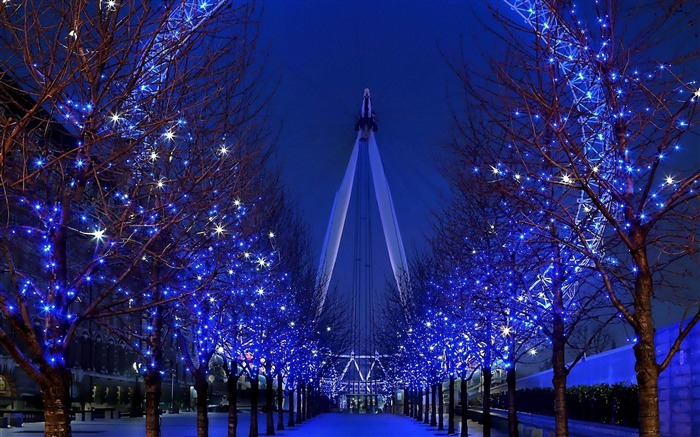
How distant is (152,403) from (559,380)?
376 inches

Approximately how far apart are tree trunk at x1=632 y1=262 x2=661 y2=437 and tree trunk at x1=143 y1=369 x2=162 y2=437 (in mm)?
11407

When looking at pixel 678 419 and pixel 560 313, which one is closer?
pixel 560 313

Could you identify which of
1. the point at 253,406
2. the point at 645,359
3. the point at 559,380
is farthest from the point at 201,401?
the point at 645,359

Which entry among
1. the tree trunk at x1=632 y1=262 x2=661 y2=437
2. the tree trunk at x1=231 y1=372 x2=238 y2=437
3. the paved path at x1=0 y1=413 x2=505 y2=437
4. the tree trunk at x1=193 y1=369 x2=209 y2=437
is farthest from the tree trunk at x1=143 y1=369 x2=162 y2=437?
the paved path at x1=0 y1=413 x2=505 y2=437

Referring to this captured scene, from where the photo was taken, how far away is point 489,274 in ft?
75.6

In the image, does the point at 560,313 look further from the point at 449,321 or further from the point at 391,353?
the point at 391,353

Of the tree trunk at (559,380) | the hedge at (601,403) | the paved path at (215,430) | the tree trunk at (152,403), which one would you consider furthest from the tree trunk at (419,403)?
the tree trunk at (152,403)

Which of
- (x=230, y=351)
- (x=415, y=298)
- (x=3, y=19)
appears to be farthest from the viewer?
(x=415, y=298)

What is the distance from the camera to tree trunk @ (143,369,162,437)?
20359mm

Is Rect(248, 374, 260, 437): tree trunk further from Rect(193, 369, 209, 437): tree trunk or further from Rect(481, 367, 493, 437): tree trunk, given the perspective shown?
Rect(481, 367, 493, 437): tree trunk

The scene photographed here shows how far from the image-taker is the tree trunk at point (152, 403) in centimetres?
2036

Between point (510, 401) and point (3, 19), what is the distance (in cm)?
2200

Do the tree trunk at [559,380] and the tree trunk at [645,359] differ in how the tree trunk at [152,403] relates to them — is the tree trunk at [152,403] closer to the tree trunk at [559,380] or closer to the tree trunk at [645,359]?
the tree trunk at [559,380]

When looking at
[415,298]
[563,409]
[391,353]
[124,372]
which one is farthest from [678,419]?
[391,353]
